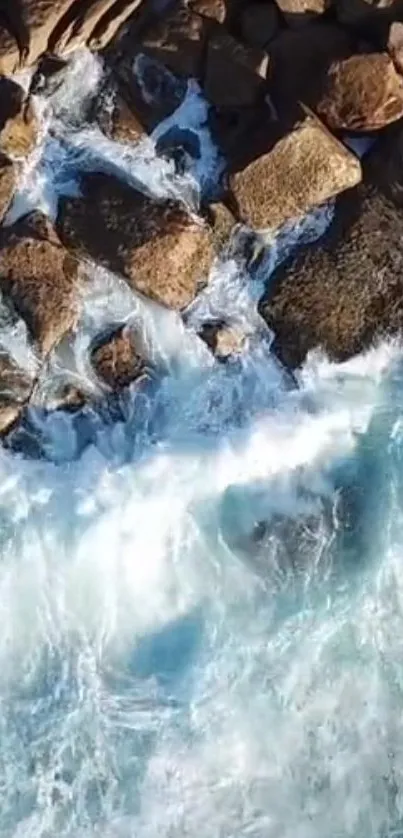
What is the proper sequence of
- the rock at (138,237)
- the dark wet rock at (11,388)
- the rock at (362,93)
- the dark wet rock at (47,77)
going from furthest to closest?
the dark wet rock at (11,388) < the dark wet rock at (47,77) < the rock at (138,237) < the rock at (362,93)

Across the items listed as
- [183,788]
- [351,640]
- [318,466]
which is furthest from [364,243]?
[183,788]

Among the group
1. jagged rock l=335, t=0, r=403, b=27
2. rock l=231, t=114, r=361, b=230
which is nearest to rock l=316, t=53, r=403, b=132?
rock l=231, t=114, r=361, b=230

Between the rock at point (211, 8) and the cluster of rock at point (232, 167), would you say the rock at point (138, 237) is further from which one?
the rock at point (211, 8)

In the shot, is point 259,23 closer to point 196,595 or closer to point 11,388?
point 11,388

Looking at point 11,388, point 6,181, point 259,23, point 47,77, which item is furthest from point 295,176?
point 11,388

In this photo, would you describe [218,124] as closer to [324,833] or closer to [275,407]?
[275,407]

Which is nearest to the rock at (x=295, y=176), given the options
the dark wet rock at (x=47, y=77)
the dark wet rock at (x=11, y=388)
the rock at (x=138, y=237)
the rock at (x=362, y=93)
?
the rock at (x=362, y=93)
